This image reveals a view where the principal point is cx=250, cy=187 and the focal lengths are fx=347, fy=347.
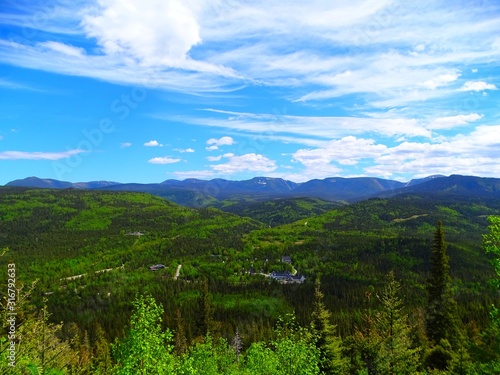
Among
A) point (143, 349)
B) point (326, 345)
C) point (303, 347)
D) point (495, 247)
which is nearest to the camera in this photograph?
point (143, 349)

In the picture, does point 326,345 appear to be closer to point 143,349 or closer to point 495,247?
point 495,247

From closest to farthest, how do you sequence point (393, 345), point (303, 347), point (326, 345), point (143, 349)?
point (143, 349), point (303, 347), point (393, 345), point (326, 345)

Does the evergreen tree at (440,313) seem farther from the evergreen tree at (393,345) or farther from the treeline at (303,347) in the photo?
the evergreen tree at (393,345)

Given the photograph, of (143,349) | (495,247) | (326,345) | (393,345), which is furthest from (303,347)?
(326,345)

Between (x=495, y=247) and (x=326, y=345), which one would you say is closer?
(x=495, y=247)

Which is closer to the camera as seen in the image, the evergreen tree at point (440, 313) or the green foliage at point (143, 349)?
the green foliage at point (143, 349)

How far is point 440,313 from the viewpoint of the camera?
5425cm

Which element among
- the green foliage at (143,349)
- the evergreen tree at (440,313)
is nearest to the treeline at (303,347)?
the green foliage at (143,349)

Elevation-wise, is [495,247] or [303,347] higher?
[495,247]

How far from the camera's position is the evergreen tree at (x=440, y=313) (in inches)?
2036

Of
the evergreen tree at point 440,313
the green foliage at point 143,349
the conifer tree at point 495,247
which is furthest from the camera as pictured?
the evergreen tree at point 440,313

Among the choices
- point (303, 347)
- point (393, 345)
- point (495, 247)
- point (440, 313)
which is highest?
point (495, 247)

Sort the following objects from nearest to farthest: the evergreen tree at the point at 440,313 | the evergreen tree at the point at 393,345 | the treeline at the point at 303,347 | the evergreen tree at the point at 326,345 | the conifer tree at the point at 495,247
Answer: the treeline at the point at 303,347 < the conifer tree at the point at 495,247 < the evergreen tree at the point at 393,345 < the evergreen tree at the point at 326,345 < the evergreen tree at the point at 440,313

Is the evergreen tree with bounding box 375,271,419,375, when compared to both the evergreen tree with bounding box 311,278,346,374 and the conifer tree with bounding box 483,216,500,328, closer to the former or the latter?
the evergreen tree with bounding box 311,278,346,374
